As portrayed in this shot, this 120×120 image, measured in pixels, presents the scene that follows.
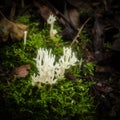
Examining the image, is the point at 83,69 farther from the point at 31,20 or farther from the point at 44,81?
the point at 31,20

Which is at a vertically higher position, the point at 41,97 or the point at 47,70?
the point at 47,70

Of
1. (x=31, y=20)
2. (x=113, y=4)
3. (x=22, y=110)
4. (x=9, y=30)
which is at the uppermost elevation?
(x=113, y=4)

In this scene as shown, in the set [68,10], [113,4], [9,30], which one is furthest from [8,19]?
[113,4]

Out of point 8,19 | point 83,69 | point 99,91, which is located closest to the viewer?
point 99,91

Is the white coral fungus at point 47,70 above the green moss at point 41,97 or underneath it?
above

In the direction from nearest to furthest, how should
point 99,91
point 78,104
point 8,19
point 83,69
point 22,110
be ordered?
1. point 22,110
2. point 78,104
3. point 99,91
4. point 83,69
5. point 8,19

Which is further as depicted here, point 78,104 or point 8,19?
point 8,19

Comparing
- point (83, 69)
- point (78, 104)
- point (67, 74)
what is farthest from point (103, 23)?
point (78, 104)

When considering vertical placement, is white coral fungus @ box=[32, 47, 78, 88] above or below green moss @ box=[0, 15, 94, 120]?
above

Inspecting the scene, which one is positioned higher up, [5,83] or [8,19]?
[8,19]
